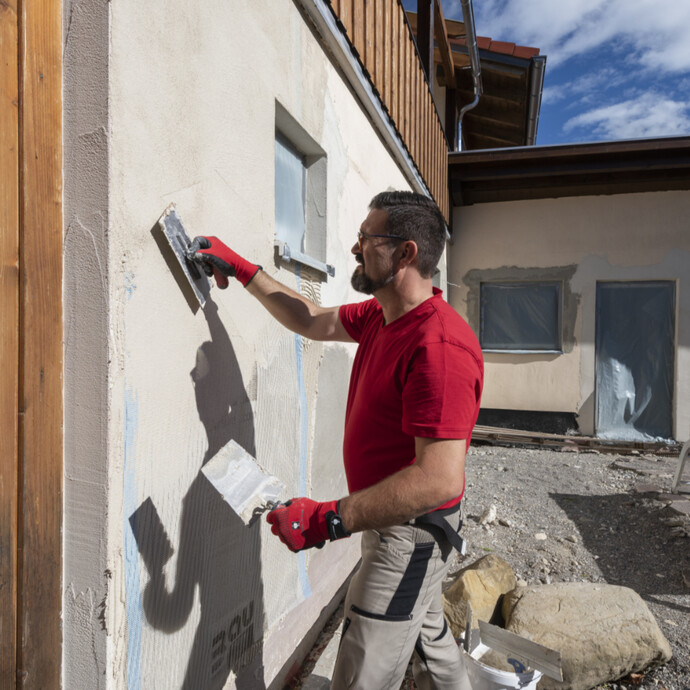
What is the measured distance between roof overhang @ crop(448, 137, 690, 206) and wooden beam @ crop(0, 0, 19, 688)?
7351mm

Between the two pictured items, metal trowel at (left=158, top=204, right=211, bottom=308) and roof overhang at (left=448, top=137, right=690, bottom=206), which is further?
roof overhang at (left=448, top=137, right=690, bottom=206)

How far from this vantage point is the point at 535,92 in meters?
9.02

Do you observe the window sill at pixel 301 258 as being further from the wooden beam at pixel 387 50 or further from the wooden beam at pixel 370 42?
the wooden beam at pixel 387 50

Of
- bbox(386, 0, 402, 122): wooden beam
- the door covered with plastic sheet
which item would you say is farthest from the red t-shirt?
the door covered with plastic sheet

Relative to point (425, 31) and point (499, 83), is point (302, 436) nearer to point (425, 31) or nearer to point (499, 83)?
point (425, 31)

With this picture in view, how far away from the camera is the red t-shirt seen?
60.9 inches

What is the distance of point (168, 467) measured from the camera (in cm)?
158

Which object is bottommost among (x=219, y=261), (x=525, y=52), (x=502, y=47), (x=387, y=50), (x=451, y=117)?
(x=219, y=261)

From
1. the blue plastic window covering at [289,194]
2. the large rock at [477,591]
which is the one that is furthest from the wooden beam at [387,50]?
the large rock at [477,591]

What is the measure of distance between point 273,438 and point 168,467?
78 centimetres

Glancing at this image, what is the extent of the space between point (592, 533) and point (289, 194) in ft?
12.5

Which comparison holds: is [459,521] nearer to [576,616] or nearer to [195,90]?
[576,616]

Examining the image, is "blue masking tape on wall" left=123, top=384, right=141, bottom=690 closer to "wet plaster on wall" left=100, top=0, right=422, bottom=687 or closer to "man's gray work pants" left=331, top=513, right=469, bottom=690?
"wet plaster on wall" left=100, top=0, right=422, bottom=687

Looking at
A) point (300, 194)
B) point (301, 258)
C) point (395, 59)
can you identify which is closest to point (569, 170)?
point (395, 59)
